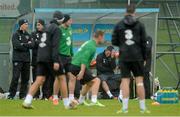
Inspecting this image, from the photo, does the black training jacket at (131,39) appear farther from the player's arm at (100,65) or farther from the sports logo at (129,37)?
the player's arm at (100,65)

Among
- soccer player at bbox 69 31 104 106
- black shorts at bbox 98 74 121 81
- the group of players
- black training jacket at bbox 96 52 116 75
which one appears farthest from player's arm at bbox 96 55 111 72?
soccer player at bbox 69 31 104 106

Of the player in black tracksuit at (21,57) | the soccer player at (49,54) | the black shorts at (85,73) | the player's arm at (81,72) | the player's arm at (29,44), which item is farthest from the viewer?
the player in black tracksuit at (21,57)

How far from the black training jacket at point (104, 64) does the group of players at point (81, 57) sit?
15.6 ft

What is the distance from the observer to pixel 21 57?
72.0 ft

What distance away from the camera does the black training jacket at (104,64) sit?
22.8m

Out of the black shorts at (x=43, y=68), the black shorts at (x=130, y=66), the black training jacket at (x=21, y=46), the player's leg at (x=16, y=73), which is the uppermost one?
the black shorts at (x=130, y=66)

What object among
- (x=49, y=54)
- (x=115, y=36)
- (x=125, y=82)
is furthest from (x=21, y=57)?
(x=125, y=82)

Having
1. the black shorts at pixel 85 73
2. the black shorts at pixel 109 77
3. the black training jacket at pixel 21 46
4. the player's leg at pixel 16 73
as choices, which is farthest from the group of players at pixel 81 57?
the black shorts at pixel 109 77

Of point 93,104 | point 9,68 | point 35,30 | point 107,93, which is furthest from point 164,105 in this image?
point 9,68

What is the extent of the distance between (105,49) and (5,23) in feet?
13.3

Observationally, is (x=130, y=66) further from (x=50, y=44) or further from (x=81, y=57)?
(x=81, y=57)

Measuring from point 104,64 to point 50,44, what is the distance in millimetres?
7650

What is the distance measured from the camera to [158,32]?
2634 centimetres

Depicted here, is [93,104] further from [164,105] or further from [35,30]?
[35,30]
